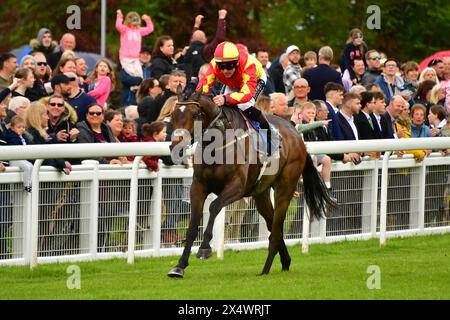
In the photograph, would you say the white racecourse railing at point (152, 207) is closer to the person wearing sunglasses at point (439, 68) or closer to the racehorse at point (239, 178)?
the racehorse at point (239, 178)

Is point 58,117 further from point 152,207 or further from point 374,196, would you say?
point 374,196

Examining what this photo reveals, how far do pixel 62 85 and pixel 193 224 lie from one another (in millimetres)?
3967

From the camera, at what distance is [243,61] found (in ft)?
33.5

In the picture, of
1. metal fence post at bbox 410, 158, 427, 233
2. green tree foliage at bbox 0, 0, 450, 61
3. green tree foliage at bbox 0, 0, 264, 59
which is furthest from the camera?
green tree foliage at bbox 0, 0, 450, 61

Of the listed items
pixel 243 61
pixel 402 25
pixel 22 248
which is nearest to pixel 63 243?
pixel 22 248

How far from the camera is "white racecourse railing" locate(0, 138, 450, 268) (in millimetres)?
10344

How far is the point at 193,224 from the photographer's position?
9.75 m

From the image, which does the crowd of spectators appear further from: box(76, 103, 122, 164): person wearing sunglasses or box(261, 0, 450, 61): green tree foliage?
box(261, 0, 450, 61): green tree foliage

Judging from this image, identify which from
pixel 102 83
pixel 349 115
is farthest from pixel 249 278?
pixel 102 83

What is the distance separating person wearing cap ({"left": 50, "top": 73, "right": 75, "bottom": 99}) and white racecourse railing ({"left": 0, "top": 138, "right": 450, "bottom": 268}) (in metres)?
1.99

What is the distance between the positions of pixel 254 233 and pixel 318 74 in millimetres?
4062

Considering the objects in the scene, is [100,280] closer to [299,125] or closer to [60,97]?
[60,97]

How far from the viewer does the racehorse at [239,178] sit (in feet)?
31.5

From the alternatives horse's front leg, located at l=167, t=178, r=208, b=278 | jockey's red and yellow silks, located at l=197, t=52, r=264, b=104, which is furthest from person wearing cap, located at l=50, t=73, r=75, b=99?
horse's front leg, located at l=167, t=178, r=208, b=278
